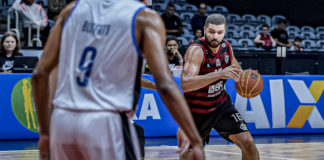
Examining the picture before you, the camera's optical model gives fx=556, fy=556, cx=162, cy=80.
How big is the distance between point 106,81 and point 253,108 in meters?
7.09

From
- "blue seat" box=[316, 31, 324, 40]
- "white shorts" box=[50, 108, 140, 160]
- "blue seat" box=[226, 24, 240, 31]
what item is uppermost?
"blue seat" box=[226, 24, 240, 31]

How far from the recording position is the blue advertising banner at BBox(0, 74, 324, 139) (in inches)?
322

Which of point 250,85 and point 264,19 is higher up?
point 264,19

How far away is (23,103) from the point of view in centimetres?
819

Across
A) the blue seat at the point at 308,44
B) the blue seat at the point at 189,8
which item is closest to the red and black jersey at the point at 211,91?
the blue seat at the point at 189,8

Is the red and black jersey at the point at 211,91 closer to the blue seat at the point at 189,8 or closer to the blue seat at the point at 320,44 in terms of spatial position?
the blue seat at the point at 189,8

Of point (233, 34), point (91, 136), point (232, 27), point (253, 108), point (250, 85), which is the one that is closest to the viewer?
point (91, 136)

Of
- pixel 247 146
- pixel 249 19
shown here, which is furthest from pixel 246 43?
pixel 247 146

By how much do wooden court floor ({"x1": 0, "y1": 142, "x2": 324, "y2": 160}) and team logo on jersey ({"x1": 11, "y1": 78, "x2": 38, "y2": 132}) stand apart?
41.8 inches

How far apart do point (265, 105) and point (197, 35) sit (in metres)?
3.73

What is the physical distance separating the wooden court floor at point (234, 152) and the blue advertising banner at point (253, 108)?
1.00 metres

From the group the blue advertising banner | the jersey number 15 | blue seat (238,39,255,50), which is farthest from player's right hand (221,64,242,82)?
blue seat (238,39,255,50)

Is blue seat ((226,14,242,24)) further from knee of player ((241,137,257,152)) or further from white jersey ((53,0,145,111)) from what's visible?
white jersey ((53,0,145,111))

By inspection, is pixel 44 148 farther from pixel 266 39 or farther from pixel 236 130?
pixel 266 39
